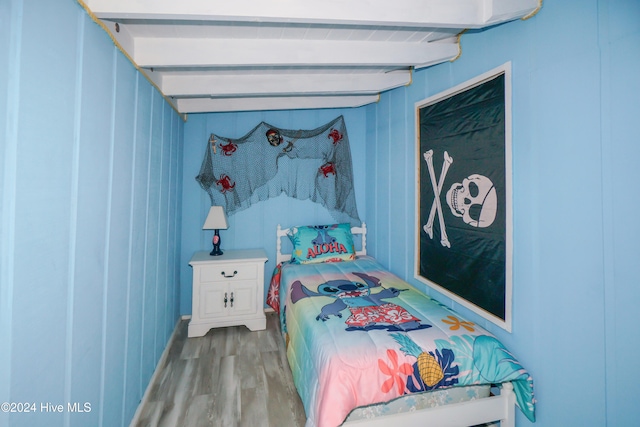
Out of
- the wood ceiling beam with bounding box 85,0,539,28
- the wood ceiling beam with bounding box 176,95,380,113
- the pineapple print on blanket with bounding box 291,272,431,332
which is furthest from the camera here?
the wood ceiling beam with bounding box 176,95,380,113

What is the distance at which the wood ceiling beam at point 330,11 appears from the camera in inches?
50.4

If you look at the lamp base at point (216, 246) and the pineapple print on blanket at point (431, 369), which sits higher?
the lamp base at point (216, 246)

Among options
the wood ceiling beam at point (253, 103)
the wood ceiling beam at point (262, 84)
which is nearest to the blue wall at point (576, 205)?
the wood ceiling beam at point (262, 84)

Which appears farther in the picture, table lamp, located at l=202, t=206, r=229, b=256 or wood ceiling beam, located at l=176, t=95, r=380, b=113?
table lamp, located at l=202, t=206, r=229, b=256

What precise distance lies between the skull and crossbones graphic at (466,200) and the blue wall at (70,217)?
2.12 metres

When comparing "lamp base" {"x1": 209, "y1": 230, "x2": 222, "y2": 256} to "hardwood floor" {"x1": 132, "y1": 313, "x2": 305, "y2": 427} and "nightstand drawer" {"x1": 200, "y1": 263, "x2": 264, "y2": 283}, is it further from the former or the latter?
"hardwood floor" {"x1": 132, "y1": 313, "x2": 305, "y2": 427}

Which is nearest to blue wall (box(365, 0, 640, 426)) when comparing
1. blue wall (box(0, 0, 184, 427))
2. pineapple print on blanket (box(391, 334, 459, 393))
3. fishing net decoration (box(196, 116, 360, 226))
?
pineapple print on blanket (box(391, 334, 459, 393))

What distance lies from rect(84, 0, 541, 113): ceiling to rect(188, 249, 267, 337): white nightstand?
1.61 meters

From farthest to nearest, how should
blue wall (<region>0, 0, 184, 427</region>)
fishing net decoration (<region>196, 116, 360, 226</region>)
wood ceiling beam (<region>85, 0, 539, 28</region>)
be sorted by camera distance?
1. fishing net decoration (<region>196, 116, 360, 226</region>)
2. wood ceiling beam (<region>85, 0, 539, 28</region>)
3. blue wall (<region>0, 0, 184, 427</region>)

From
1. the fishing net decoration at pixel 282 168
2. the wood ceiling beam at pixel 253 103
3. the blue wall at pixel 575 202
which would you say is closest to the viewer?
the blue wall at pixel 575 202

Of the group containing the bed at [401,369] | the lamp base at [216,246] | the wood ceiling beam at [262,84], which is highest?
the wood ceiling beam at [262,84]

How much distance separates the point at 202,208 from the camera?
11.0 ft

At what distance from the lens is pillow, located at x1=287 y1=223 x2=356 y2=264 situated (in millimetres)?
3145

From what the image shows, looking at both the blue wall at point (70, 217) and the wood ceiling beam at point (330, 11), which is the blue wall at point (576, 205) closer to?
the wood ceiling beam at point (330, 11)
